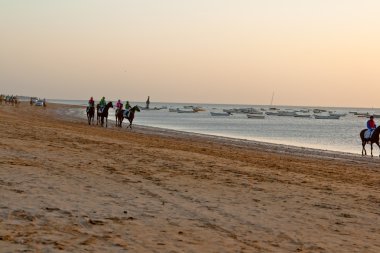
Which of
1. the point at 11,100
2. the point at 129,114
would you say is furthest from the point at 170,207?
the point at 11,100

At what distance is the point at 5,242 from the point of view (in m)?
5.74

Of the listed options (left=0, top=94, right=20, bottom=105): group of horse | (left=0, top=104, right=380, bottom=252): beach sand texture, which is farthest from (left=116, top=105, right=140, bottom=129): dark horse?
(left=0, top=94, right=20, bottom=105): group of horse

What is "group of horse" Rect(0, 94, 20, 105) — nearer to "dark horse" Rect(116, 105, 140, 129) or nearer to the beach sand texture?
"dark horse" Rect(116, 105, 140, 129)

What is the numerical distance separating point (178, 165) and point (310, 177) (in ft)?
12.2

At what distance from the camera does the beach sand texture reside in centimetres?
644

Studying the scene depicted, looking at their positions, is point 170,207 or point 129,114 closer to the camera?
point 170,207

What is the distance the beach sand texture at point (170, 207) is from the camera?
6.44 metres

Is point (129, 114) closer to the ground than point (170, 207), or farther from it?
farther from it

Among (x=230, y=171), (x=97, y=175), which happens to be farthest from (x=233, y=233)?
(x=230, y=171)

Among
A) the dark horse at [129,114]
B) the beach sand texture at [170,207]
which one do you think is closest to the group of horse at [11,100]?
the dark horse at [129,114]

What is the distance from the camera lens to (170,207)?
8523 mm

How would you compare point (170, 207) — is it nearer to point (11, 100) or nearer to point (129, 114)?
point (129, 114)

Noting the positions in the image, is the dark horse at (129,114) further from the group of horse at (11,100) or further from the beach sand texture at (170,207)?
the group of horse at (11,100)

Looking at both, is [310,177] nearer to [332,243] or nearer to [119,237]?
[332,243]
